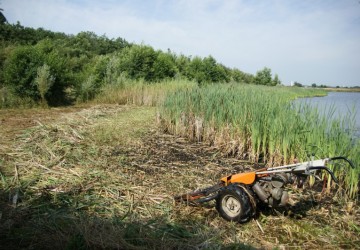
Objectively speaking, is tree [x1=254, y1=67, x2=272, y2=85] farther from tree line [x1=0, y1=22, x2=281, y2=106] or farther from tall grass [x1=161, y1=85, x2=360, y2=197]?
tall grass [x1=161, y1=85, x2=360, y2=197]

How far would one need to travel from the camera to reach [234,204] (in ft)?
9.28

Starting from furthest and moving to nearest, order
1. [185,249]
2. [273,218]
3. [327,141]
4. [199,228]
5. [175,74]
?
[175,74] < [327,141] < [273,218] < [199,228] < [185,249]

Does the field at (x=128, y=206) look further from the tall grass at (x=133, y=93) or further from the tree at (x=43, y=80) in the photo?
the tall grass at (x=133, y=93)

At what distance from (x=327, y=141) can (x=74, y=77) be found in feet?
39.9

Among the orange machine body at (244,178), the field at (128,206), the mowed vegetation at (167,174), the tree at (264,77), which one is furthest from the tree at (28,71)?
the tree at (264,77)

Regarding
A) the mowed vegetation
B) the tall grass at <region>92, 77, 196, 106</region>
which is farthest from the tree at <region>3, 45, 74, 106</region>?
the mowed vegetation

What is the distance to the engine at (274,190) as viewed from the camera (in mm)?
2674

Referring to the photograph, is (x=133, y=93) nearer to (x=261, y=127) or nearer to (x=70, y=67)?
(x=261, y=127)

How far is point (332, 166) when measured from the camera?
393cm

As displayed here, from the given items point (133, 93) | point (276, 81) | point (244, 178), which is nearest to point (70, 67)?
point (133, 93)

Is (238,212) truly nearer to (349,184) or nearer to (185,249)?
(185,249)

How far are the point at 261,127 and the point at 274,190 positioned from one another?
2.59m

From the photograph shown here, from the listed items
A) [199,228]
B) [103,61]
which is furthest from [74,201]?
[103,61]

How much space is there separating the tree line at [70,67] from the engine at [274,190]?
9768 mm
